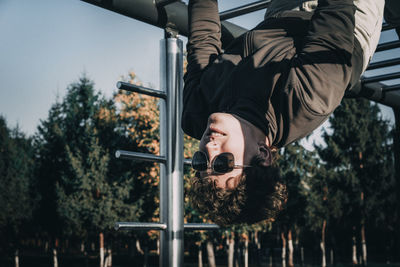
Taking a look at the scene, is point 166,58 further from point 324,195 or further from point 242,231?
point 324,195

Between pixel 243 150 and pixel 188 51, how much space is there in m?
0.73

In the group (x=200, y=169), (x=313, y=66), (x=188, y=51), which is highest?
(x=188, y=51)

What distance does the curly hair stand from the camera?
207 cm

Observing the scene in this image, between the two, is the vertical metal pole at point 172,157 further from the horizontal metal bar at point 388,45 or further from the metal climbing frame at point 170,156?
the horizontal metal bar at point 388,45

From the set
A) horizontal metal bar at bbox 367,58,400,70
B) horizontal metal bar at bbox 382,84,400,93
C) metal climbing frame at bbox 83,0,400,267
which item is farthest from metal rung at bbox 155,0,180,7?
horizontal metal bar at bbox 382,84,400,93

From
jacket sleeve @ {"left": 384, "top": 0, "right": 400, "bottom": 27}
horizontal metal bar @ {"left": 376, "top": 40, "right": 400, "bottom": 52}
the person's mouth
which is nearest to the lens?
the person's mouth

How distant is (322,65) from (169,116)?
1.00 metres

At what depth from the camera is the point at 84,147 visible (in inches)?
952

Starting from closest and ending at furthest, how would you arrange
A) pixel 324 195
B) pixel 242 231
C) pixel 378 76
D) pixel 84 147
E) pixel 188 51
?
pixel 188 51 → pixel 378 76 → pixel 242 231 → pixel 84 147 → pixel 324 195

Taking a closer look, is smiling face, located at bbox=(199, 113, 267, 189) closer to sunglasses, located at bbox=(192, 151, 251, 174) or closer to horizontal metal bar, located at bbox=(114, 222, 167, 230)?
sunglasses, located at bbox=(192, 151, 251, 174)

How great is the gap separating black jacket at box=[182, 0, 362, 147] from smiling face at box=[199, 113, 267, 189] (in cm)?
5

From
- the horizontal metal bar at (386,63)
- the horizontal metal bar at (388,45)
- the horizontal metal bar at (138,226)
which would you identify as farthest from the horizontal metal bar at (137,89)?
the horizontal metal bar at (386,63)

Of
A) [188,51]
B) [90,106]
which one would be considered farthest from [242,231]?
[188,51]

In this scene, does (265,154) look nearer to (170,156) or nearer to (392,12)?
(170,156)
